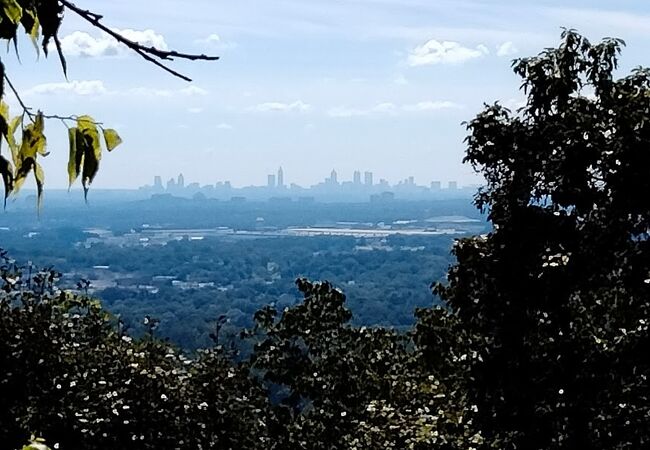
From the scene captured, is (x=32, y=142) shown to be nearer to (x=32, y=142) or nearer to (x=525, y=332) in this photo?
(x=32, y=142)

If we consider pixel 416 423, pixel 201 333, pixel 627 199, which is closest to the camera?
pixel 627 199

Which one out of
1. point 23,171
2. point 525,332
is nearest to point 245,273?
point 525,332

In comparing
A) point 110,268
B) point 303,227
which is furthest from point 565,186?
point 303,227

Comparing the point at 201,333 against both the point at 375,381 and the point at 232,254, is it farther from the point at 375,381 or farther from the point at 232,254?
the point at 232,254

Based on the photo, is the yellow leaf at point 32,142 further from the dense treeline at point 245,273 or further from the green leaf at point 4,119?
the dense treeline at point 245,273

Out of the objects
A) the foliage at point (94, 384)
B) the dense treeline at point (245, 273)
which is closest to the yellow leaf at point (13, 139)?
the foliage at point (94, 384)

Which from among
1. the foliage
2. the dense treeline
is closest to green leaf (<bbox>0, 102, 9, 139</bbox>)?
the foliage

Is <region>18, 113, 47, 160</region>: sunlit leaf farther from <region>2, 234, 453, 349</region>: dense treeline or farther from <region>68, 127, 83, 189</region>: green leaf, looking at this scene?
<region>2, 234, 453, 349</region>: dense treeline

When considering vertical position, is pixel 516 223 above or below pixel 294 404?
above
